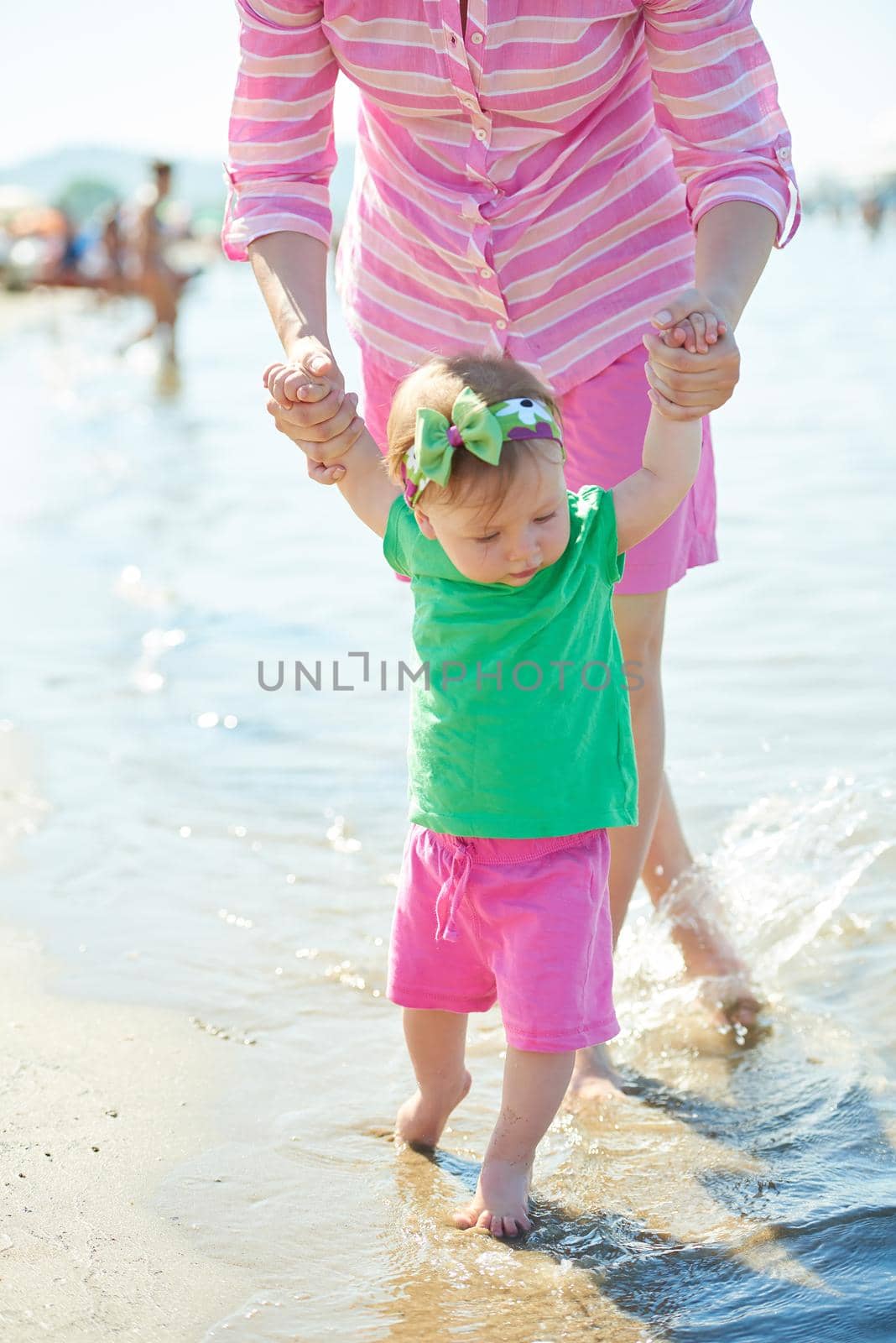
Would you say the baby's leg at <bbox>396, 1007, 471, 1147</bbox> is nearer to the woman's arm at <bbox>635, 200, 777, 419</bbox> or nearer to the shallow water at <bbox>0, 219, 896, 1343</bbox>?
the shallow water at <bbox>0, 219, 896, 1343</bbox>

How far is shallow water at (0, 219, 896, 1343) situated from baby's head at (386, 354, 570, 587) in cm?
90

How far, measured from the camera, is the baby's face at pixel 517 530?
6.41 feet

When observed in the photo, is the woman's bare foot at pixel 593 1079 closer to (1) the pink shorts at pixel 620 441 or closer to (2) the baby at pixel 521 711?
(2) the baby at pixel 521 711

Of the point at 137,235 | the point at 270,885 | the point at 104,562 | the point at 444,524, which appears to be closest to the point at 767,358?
the point at 137,235

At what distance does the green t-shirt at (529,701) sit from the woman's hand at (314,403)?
220 millimetres

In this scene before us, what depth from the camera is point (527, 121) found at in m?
2.23

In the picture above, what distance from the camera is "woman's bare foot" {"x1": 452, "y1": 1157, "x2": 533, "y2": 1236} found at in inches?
79.8

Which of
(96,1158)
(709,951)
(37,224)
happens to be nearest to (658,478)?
(709,951)

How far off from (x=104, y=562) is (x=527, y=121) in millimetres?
4471

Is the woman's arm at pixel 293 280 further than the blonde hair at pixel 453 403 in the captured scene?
Yes

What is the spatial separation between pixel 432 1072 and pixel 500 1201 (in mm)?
244

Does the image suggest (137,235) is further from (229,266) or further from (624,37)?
(229,266)

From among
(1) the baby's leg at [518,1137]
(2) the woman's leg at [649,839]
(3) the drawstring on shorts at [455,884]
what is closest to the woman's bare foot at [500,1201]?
(1) the baby's leg at [518,1137]

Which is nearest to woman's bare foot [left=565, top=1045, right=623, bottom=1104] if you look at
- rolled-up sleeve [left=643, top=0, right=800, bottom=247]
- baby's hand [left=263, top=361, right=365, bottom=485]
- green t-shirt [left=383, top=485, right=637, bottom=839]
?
green t-shirt [left=383, top=485, right=637, bottom=839]
